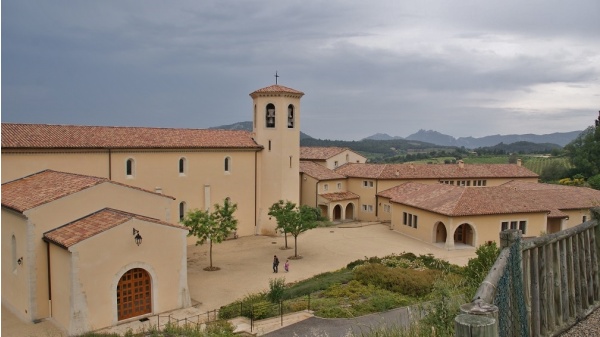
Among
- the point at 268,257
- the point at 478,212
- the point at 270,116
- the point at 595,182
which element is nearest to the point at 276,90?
the point at 270,116

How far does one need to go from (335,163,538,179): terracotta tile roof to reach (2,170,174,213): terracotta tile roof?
29.9m

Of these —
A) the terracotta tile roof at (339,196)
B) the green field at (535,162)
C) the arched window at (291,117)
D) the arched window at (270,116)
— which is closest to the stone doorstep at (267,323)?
the arched window at (270,116)

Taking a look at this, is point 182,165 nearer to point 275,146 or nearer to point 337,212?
point 275,146

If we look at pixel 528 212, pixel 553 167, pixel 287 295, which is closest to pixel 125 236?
pixel 287 295

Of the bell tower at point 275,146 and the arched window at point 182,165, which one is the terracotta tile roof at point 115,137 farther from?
the bell tower at point 275,146

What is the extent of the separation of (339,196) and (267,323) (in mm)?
30274

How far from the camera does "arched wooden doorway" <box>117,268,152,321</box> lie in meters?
18.4

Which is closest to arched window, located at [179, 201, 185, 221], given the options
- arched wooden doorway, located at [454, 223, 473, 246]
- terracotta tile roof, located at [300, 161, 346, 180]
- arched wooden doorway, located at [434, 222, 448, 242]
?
terracotta tile roof, located at [300, 161, 346, 180]

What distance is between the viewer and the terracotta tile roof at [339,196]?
45.5 meters

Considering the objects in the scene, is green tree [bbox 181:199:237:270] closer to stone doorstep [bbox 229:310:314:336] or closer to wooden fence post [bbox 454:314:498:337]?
stone doorstep [bbox 229:310:314:336]

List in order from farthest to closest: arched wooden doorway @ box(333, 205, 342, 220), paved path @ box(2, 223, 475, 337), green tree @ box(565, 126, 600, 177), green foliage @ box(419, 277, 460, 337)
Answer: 1. green tree @ box(565, 126, 600, 177)
2. arched wooden doorway @ box(333, 205, 342, 220)
3. paved path @ box(2, 223, 475, 337)
4. green foliage @ box(419, 277, 460, 337)

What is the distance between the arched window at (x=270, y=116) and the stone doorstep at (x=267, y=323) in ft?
73.0

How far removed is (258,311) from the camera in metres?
17.8

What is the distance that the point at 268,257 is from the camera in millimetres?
30453
